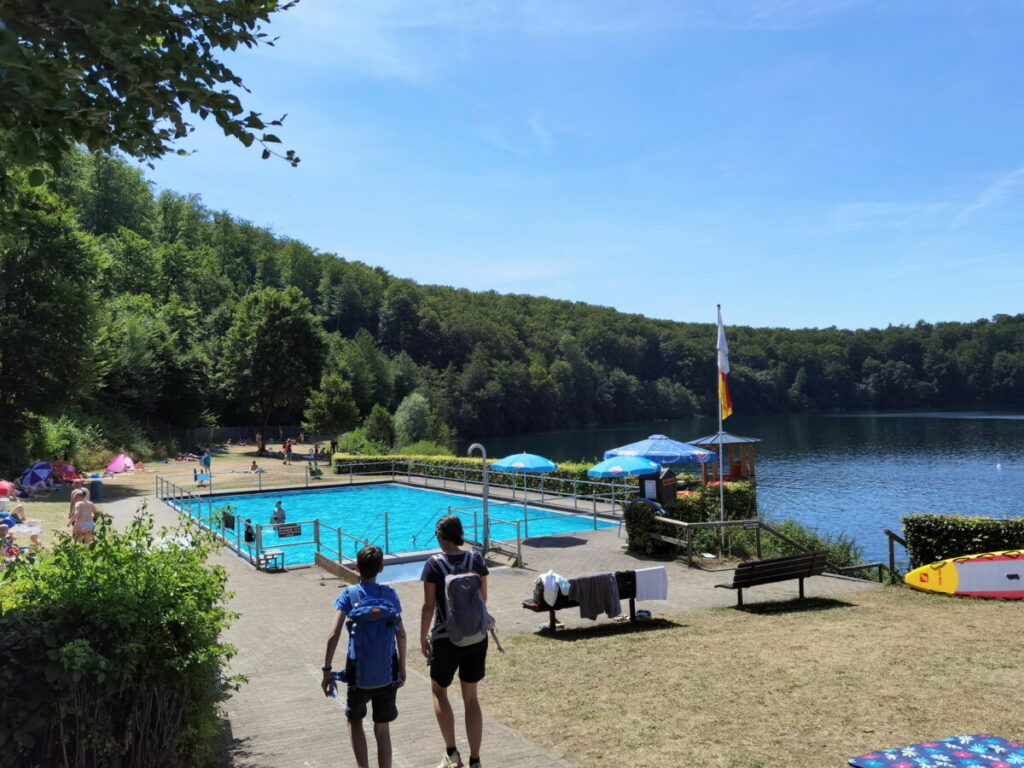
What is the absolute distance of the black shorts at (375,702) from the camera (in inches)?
179

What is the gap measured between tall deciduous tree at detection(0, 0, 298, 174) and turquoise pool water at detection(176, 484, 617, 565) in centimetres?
1432

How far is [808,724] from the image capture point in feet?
18.6

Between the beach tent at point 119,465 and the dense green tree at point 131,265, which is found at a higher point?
the dense green tree at point 131,265

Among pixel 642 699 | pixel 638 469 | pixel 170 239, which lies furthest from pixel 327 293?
pixel 642 699

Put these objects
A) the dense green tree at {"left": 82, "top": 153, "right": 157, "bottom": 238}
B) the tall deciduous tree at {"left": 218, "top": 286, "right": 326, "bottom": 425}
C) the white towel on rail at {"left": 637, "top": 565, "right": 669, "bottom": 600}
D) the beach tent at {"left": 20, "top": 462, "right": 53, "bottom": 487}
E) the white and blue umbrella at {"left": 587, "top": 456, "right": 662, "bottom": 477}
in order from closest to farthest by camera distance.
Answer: the white towel on rail at {"left": 637, "top": 565, "right": 669, "bottom": 600}
the white and blue umbrella at {"left": 587, "top": 456, "right": 662, "bottom": 477}
the beach tent at {"left": 20, "top": 462, "right": 53, "bottom": 487}
the tall deciduous tree at {"left": 218, "top": 286, "right": 326, "bottom": 425}
the dense green tree at {"left": 82, "top": 153, "right": 157, "bottom": 238}

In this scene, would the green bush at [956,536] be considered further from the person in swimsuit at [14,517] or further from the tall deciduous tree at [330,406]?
the tall deciduous tree at [330,406]

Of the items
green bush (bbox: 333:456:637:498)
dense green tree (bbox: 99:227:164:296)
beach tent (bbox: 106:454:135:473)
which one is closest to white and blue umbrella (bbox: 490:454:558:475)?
green bush (bbox: 333:456:637:498)

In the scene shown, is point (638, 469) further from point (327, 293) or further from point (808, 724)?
point (327, 293)

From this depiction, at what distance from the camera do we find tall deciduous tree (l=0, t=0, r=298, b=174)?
4441mm

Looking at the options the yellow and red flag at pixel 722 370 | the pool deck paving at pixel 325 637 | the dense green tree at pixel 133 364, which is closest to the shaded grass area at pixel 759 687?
the pool deck paving at pixel 325 637

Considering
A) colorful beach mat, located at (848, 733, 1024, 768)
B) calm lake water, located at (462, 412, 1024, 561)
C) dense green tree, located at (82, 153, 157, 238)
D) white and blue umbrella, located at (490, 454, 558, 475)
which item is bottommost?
calm lake water, located at (462, 412, 1024, 561)

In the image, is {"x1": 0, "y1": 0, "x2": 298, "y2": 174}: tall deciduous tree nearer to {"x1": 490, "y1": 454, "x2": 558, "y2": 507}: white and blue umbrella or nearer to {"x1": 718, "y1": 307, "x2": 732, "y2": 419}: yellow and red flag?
{"x1": 718, "y1": 307, "x2": 732, "y2": 419}: yellow and red flag

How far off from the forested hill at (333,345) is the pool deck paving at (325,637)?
479cm

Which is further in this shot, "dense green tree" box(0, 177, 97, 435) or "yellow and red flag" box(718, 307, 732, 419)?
"dense green tree" box(0, 177, 97, 435)
